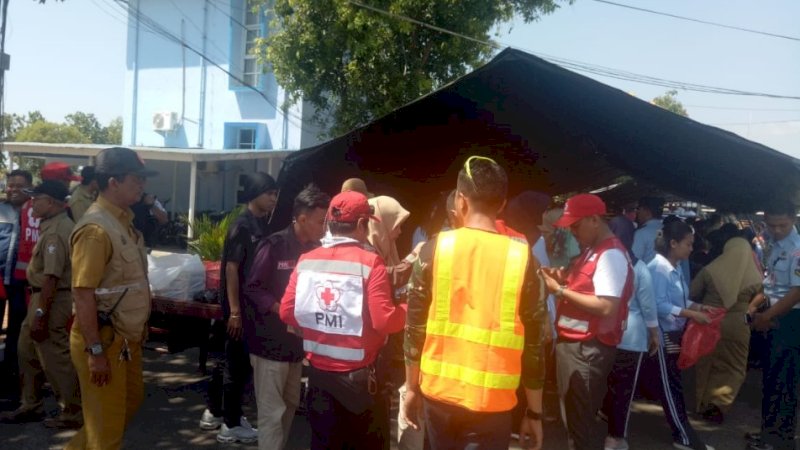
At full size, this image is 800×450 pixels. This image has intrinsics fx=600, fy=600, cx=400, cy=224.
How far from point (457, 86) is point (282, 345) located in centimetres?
223

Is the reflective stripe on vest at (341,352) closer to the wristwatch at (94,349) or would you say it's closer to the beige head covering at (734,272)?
the wristwatch at (94,349)

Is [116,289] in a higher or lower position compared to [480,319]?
lower

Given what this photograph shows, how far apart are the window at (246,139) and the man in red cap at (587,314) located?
1787cm

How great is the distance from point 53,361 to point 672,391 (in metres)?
4.83

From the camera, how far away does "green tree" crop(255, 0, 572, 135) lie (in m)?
12.9

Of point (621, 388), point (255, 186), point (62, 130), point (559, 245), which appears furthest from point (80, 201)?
point (62, 130)

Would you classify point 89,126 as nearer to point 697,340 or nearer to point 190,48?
point 190,48

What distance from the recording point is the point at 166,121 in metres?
20.8

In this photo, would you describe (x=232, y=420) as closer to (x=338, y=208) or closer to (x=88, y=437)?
(x=88, y=437)

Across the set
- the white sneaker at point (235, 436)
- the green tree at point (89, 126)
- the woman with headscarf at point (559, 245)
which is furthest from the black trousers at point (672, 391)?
the green tree at point (89, 126)

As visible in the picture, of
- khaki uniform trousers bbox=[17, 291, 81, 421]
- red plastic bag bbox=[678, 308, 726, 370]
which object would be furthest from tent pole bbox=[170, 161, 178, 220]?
red plastic bag bbox=[678, 308, 726, 370]

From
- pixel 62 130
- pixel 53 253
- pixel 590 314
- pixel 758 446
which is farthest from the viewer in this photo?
pixel 62 130

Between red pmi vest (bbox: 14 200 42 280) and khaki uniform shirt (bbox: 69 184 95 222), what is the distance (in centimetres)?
31

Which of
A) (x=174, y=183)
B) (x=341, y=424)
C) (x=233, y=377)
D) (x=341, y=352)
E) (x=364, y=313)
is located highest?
(x=174, y=183)
